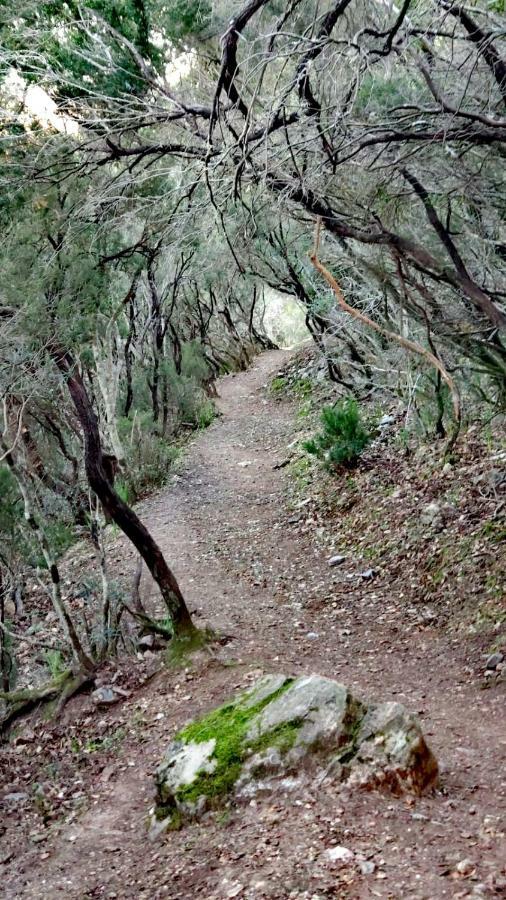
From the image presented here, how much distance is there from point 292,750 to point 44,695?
127 inches

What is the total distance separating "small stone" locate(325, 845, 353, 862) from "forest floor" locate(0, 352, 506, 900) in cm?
4

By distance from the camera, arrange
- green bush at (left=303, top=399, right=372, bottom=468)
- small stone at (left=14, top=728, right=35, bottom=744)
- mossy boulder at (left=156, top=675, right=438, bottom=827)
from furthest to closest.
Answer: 1. green bush at (left=303, top=399, right=372, bottom=468)
2. small stone at (left=14, top=728, right=35, bottom=744)
3. mossy boulder at (left=156, top=675, right=438, bottom=827)

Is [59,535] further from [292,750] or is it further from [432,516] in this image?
[292,750]

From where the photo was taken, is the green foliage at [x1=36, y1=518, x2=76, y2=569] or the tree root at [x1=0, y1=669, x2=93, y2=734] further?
the green foliage at [x1=36, y1=518, x2=76, y2=569]

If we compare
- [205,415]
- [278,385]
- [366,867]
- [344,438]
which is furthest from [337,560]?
[278,385]

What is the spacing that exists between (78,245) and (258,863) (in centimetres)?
477

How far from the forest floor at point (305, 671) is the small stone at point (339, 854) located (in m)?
0.04

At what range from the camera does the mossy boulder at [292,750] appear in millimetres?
3541

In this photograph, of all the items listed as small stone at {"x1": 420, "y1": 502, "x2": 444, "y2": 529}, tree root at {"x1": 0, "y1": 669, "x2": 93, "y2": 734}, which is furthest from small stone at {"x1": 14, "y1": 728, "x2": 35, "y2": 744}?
small stone at {"x1": 420, "y1": 502, "x2": 444, "y2": 529}

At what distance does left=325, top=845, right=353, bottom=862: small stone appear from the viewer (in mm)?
3049

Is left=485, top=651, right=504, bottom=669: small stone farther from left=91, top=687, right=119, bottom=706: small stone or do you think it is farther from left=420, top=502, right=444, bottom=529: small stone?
left=91, top=687, right=119, bottom=706: small stone

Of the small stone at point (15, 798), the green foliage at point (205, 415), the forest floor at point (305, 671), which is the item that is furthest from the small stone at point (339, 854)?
the green foliage at point (205, 415)

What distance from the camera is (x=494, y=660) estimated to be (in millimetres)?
5184

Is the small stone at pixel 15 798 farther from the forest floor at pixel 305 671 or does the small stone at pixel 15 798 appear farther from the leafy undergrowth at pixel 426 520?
the leafy undergrowth at pixel 426 520
